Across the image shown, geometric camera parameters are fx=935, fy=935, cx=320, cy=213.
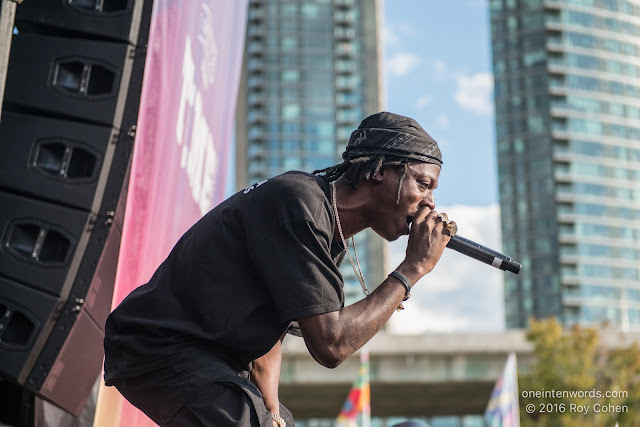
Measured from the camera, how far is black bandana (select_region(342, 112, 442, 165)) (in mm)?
2715

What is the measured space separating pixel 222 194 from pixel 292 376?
2046 cm

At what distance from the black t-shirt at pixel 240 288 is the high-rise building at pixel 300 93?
96.2 m

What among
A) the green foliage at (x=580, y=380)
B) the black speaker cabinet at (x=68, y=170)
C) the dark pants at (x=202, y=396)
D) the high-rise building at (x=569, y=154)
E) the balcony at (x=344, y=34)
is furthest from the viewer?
the balcony at (x=344, y=34)

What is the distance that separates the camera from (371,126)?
9.11 feet

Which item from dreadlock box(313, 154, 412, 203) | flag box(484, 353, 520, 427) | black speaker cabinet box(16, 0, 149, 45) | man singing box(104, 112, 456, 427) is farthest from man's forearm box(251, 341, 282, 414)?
flag box(484, 353, 520, 427)

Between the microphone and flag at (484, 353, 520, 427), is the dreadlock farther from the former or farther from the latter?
flag at (484, 353, 520, 427)

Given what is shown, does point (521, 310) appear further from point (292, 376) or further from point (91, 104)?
point (91, 104)

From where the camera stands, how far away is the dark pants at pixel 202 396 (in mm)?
2426

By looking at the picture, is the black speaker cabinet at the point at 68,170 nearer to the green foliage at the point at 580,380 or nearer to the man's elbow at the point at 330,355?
the man's elbow at the point at 330,355

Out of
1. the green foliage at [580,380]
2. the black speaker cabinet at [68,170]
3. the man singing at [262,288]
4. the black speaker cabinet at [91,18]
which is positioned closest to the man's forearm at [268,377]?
the man singing at [262,288]

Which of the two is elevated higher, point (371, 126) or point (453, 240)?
point (371, 126)

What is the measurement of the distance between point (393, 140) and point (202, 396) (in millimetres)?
905

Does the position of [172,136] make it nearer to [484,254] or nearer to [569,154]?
[484,254]

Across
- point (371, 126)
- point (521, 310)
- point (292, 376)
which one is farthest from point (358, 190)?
point (521, 310)
